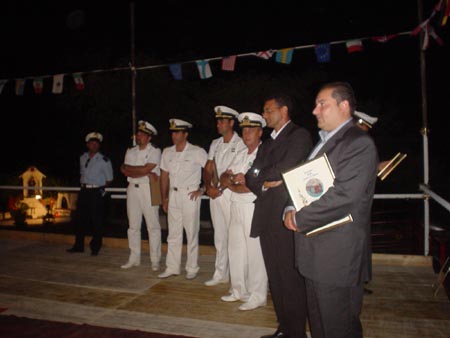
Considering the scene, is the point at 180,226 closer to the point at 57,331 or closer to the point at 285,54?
the point at 57,331

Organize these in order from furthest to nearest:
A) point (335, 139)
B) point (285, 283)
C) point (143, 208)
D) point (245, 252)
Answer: point (143, 208)
point (245, 252)
point (285, 283)
point (335, 139)

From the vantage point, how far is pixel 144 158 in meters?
5.49

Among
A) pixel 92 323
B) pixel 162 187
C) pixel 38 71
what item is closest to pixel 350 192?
pixel 92 323

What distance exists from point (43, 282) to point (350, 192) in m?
4.17

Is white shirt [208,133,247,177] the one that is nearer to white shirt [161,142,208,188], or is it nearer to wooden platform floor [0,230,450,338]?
white shirt [161,142,208,188]

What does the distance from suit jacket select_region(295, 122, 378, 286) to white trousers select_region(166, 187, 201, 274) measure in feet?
9.11

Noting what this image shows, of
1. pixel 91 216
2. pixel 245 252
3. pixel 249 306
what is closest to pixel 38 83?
pixel 91 216

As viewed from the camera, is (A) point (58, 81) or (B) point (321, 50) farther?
(A) point (58, 81)

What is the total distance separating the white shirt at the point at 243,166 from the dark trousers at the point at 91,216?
9.55ft

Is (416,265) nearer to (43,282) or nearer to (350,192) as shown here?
(350,192)

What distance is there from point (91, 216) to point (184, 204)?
82.3 inches

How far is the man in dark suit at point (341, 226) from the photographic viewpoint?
2.21 meters

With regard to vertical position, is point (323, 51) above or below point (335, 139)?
above

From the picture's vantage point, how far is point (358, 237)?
2271 millimetres
